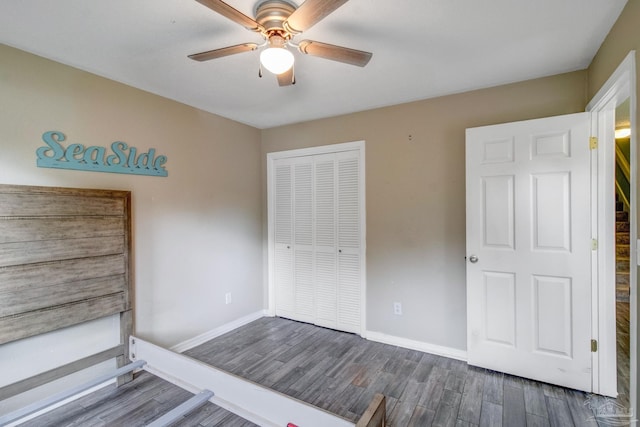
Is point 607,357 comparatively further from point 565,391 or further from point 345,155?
point 345,155

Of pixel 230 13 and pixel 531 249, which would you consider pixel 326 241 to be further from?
pixel 230 13

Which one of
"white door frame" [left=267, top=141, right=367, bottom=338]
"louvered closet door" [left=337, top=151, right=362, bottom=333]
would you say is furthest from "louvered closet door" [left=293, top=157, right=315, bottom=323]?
"louvered closet door" [left=337, top=151, right=362, bottom=333]

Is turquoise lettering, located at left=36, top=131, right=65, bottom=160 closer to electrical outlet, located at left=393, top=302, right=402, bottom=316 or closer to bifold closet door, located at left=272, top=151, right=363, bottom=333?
bifold closet door, located at left=272, top=151, right=363, bottom=333

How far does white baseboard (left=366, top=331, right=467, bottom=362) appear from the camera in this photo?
2699mm

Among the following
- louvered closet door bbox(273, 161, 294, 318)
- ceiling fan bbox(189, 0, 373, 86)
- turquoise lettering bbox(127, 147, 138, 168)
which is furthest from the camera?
louvered closet door bbox(273, 161, 294, 318)

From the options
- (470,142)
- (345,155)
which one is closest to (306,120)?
(345,155)

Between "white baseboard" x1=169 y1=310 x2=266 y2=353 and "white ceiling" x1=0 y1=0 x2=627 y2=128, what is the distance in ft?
7.71

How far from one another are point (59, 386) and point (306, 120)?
3178mm

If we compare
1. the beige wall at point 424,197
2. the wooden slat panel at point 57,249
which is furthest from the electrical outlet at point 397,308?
the wooden slat panel at point 57,249

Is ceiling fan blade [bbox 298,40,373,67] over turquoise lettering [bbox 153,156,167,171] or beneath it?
over

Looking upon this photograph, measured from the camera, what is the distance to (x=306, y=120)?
3510mm

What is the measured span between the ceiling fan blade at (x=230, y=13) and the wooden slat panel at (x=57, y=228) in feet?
5.88

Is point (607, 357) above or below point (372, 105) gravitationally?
below

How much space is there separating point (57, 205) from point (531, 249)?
344cm
